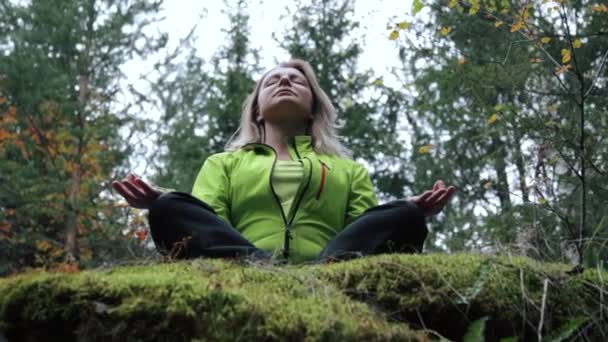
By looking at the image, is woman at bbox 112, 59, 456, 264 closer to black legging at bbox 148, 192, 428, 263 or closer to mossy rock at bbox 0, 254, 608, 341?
→ black legging at bbox 148, 192, 428, 263

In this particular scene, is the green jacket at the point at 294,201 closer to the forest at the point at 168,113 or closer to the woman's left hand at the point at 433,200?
the woman's left hand at the point at 433,200

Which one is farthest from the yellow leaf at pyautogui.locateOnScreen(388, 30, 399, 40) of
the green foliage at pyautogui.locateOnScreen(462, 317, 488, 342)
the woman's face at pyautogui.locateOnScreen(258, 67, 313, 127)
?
the green foliage at pyautogui.locateOnScreen(462, 317, 488, 342)

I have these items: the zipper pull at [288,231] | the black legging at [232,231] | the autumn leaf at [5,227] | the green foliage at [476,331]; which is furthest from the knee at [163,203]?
the autumn leaf at [5,227]

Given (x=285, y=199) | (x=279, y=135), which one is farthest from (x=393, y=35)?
(x=285, y=199)

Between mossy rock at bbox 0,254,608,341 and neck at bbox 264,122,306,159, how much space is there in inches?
61.4

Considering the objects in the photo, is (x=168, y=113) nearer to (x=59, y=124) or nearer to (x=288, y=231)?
(x=59, y=124)

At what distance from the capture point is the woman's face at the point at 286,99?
15.4 feet

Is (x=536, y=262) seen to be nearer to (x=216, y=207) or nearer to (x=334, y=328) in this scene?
(x=334, y=328)

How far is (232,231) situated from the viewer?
12.5 feet

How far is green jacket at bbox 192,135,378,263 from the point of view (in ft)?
13.8

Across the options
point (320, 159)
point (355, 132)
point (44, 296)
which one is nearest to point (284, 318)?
point (44, 296)

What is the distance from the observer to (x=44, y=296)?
8.41 ft

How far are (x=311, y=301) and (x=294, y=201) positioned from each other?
167 centimetres

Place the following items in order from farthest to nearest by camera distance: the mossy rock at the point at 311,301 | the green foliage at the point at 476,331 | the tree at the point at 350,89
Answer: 1. the tree at the point at 350,89
2. the green foliage at the point at 476,331
3. the mossy rock at the point at 311,301
